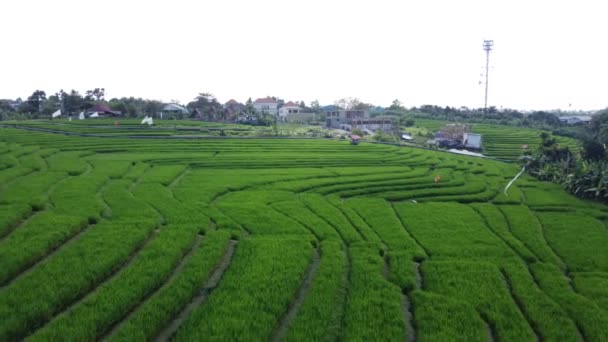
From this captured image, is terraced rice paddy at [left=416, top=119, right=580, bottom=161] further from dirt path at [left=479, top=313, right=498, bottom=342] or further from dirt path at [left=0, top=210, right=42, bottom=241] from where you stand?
dirt path at [left=0, top=210, right=42, bottom=241]

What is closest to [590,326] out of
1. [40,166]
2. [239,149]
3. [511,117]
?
[40,166]

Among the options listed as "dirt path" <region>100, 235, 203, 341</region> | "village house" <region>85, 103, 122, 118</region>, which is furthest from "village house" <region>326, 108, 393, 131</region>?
"dirt path" <region>100, 235, 203, 341</region>

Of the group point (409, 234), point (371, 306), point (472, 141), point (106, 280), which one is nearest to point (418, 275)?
point (371, 306)

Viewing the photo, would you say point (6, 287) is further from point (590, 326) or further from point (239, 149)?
point (239, 149)

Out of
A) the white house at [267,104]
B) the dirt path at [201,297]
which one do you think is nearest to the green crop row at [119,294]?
the dirt path at [201,297]

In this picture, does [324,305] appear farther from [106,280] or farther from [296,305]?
[106,280]
